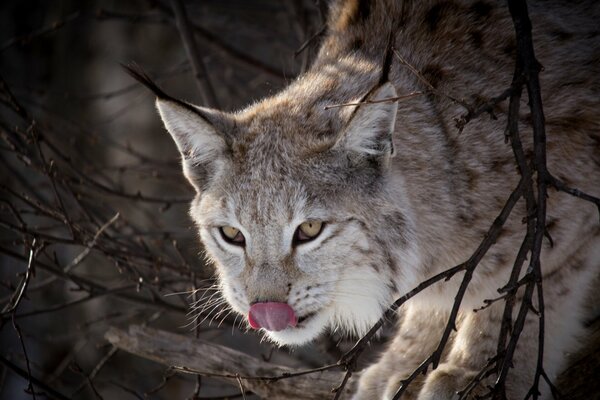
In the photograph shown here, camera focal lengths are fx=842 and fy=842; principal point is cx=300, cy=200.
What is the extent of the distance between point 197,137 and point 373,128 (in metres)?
0.78

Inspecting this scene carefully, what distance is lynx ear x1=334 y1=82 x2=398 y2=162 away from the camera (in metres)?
3.14

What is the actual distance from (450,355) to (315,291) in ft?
2.87

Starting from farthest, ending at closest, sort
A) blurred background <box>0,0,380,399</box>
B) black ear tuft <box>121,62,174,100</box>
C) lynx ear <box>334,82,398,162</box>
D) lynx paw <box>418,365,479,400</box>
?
blurred background <box>0,0,380,399</box> < lynx paw <box>418,365,479,400</box> < lynx ear <box>334,82,398,162</box> < black ear tuft <box>121,62,174,100</box>

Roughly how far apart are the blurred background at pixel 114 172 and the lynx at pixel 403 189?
101 centimetres

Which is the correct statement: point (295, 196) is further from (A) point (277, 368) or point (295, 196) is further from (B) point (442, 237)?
(A) point (277, 368)

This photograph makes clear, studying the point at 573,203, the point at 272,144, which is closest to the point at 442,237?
the point at 573,203

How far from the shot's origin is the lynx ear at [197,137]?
11.4ft

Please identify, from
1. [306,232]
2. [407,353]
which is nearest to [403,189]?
[306,232]

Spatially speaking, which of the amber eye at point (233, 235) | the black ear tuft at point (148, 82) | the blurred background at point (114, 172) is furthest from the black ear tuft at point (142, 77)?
the blurred background at point (114, 172)

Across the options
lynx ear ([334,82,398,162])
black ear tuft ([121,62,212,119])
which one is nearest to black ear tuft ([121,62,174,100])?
black ear tuft ([121,62,212,119])

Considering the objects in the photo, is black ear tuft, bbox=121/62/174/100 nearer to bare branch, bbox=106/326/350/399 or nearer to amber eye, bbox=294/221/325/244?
amber eye, bbox=294/221/325/244

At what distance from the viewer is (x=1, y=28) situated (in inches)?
405

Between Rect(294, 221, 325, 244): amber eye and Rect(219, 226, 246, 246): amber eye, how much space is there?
251 millimetres

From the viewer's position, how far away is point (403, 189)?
356 cm
